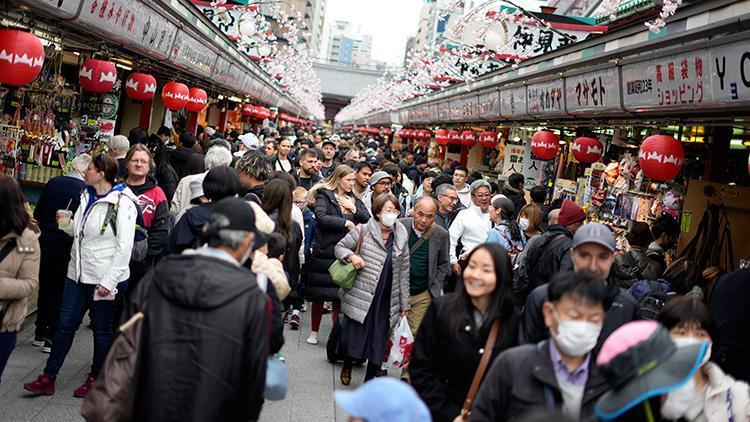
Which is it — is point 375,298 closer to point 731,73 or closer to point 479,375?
point 479,375

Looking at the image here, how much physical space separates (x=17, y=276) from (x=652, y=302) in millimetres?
4328

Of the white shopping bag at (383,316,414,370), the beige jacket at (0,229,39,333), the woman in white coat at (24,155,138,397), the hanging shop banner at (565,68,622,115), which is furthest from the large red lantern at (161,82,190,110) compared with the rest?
the beige jacket at (0,229,39,333)

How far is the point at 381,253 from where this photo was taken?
6977 mm

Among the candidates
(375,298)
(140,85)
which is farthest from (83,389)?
(140,85)

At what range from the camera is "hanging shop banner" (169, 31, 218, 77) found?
12.3 meters

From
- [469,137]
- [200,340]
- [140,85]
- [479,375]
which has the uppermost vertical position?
[469,137]

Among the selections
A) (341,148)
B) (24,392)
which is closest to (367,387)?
(24,392)

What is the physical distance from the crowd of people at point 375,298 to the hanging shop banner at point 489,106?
744cm

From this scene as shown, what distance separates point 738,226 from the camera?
29.8 feet

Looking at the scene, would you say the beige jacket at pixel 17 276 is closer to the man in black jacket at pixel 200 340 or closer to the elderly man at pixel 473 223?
the man in black jacket at pixel 200 340

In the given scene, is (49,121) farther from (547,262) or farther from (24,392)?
(547,262)

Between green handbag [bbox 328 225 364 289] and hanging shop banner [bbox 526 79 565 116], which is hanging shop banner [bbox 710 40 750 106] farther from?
hanging shop banner [bbox 526 79 565 116]

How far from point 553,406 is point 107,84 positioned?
818cm

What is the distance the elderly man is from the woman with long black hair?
4.31 meters
